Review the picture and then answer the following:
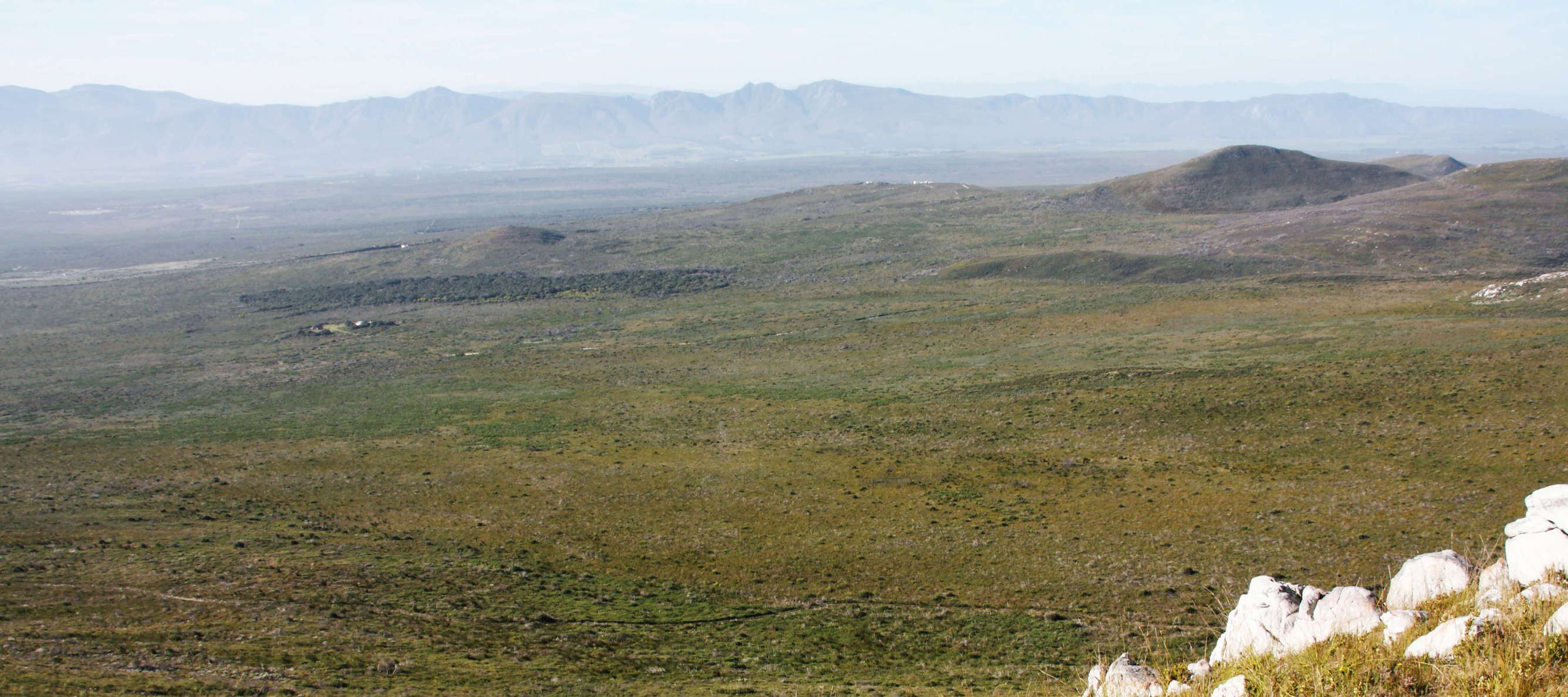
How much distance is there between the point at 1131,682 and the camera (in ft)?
37.6

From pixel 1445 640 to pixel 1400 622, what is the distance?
117 cm

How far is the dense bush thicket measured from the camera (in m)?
92.1

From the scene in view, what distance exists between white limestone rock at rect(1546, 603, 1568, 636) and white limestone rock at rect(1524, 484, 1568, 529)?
2.84 m

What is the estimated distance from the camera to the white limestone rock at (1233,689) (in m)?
9.42

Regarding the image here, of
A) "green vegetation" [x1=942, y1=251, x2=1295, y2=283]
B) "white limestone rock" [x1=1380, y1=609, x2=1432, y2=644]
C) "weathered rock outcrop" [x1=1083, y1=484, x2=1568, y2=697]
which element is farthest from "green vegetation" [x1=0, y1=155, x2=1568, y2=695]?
"green vegetation" [x1=942, y1=251, x2=1295, y2=283]

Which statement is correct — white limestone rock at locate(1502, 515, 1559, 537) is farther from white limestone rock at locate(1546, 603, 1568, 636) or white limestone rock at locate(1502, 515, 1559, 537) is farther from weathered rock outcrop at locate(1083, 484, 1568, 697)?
white limestone rock at locate(1546, 603, 1568, 636)

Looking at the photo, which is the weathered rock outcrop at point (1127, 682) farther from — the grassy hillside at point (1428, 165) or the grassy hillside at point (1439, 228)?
the grassy hillside at point (1428, 165)

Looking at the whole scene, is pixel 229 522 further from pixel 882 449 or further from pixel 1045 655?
pixel 1045 655

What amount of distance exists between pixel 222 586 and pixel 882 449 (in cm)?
2344

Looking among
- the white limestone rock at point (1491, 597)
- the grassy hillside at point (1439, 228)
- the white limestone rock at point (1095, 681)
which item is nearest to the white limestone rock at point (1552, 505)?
the white limestone rock at point (1491, 597)

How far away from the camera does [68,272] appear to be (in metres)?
122

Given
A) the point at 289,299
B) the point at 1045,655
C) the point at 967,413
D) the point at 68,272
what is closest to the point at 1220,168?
the point at 967,413

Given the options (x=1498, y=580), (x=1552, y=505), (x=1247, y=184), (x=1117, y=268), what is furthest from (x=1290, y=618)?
(x=1247, y=184)

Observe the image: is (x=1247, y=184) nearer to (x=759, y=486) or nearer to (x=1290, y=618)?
(x=759, y=486)
